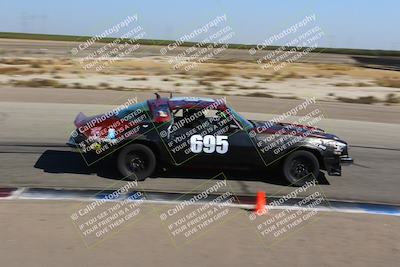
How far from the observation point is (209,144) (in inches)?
333

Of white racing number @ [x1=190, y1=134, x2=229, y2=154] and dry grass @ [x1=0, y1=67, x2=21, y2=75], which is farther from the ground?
dry grass @ [x1=0, y1=67, x2=21, y2=75]

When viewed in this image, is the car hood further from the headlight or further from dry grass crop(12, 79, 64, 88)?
dry grass crop(12, 79, 64, 88)

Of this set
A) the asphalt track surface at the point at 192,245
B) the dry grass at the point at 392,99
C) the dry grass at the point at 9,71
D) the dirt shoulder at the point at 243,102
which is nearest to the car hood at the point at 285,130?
the asphalt track surface at the point at 192,245

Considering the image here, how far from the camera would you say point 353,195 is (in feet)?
28.2

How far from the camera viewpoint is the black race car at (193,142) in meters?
8.45

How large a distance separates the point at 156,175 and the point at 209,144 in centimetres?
121

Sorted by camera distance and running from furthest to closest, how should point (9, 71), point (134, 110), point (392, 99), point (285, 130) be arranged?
point (9, 71)
point (392, 99)
point (285, 130)
point (134, 110)

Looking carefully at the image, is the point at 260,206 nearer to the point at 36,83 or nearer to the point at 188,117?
the point at 188,117

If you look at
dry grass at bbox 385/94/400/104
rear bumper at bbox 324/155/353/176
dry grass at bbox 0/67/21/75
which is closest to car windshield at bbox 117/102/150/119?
rear bumper at bbox 324/155/353/176

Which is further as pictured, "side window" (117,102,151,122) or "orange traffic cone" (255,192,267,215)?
"side window" (117,102,151,122)

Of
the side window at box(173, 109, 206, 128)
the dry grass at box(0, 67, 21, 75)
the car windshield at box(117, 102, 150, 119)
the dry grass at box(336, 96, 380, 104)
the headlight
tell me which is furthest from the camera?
the dry grass at box(0, 67, 21, 75)

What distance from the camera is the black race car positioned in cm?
845

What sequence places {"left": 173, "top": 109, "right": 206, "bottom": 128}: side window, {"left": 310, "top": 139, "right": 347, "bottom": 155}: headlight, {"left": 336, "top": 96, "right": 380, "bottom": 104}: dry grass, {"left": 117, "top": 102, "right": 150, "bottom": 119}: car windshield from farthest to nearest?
{"left": 336, "top": 96, "right": 380, "bottom": 104}: dry grass, {"left": 310, "top": 139, "right": 347, "bottom": 155}: headlight, {"left": 117, "top": 102, "right": 150, "bottom": 119}: car windshield, {"left": 173, "top": 109, "right": 206, "bottom": 128}: side window

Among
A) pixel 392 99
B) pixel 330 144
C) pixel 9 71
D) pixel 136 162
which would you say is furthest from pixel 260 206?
pixel 9 71
